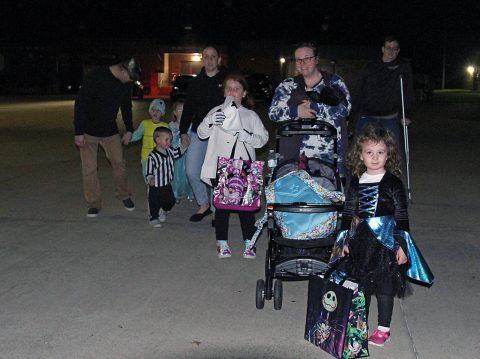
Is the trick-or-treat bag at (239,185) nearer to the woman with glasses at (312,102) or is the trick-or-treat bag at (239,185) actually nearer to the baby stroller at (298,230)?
the woman with glasses at (312,102)

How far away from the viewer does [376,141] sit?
462 cm

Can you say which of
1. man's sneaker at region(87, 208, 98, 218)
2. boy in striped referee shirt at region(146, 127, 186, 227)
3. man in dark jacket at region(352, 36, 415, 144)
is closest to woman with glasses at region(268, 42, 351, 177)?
man in dark jacket at region(352, 36, 415, 144)

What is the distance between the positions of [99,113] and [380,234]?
15.5 ft

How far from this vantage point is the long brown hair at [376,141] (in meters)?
4.66

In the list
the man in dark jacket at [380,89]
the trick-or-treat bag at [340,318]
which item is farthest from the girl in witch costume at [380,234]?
the man in dark jacket at [380,89]

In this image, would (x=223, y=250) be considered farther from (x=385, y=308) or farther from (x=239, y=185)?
(x=385, y=308)

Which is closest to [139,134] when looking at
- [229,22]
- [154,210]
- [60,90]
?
[154,210]

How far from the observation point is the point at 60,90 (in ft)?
170

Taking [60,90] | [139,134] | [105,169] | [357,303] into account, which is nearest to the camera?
[357,303]

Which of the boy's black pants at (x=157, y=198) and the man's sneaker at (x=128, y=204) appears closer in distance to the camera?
the boy's black pants at (x=157, y=198)

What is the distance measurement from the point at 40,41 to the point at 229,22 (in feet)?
53.3

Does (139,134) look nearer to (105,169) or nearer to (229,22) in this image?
(105,169)

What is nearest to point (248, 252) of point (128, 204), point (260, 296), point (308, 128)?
point (260, 296)

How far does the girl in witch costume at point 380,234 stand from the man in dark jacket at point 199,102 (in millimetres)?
3294
